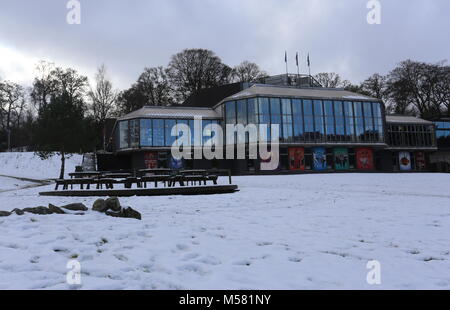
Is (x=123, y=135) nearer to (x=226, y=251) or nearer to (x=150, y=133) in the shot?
(x=150, y=133)

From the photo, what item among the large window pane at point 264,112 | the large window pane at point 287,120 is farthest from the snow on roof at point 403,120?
the large window pane at point 264,112

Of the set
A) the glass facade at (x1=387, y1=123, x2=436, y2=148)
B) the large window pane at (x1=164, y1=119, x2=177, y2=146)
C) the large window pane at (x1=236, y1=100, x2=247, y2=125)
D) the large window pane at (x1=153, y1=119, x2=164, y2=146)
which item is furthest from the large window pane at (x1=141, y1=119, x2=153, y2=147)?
the glass facade at (x1=387, y1=123, x2=436, y2=148)

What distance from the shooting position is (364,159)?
44.6 metres

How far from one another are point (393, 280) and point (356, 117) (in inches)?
1734

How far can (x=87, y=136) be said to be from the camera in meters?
31.8

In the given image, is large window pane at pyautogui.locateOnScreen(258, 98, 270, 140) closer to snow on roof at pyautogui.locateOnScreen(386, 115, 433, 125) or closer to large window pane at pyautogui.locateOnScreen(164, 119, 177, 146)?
large window pane at pyautogui.locateOnScreen(164, 119, 177, 146)

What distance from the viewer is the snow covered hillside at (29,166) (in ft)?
124

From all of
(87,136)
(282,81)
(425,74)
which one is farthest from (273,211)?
(425,74)

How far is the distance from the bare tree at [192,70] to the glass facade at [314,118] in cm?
1871

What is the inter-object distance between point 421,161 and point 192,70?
1511 inches

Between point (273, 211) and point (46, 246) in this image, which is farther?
point (273, 211)

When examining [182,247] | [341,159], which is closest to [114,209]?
[182,247]

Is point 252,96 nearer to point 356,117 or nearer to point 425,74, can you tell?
point 356,117

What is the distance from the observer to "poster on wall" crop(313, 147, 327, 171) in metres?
42.1
